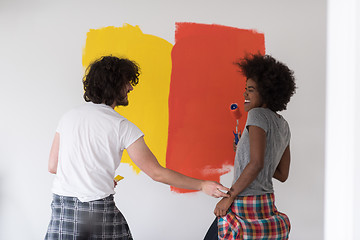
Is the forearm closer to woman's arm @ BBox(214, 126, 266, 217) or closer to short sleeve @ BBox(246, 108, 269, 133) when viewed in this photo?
woman's arm @ BBox(214, 126, 266, 217)

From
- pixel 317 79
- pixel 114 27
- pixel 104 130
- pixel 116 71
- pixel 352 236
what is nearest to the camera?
pixel 352 236

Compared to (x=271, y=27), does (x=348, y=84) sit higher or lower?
lower

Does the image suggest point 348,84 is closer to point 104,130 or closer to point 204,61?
point 104,130

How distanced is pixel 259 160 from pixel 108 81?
71cm

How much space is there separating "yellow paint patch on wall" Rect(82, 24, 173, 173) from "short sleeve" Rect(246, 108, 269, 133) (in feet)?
2.47

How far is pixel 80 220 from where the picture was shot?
136cm

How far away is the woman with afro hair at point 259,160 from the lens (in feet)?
4.53

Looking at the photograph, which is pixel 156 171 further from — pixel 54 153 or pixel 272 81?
pixel 272 81

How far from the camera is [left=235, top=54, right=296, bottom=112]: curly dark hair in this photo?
1.47 m

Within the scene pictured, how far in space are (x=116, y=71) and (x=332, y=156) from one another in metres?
1.26

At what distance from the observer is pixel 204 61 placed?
2061 mm

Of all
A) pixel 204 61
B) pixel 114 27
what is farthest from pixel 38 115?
pixel 204 61

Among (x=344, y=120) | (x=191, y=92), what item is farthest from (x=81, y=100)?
(x=344, y=120)

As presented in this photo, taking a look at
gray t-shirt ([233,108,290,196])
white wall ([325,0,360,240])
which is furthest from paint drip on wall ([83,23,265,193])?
white wall ([325,0,360,240])
